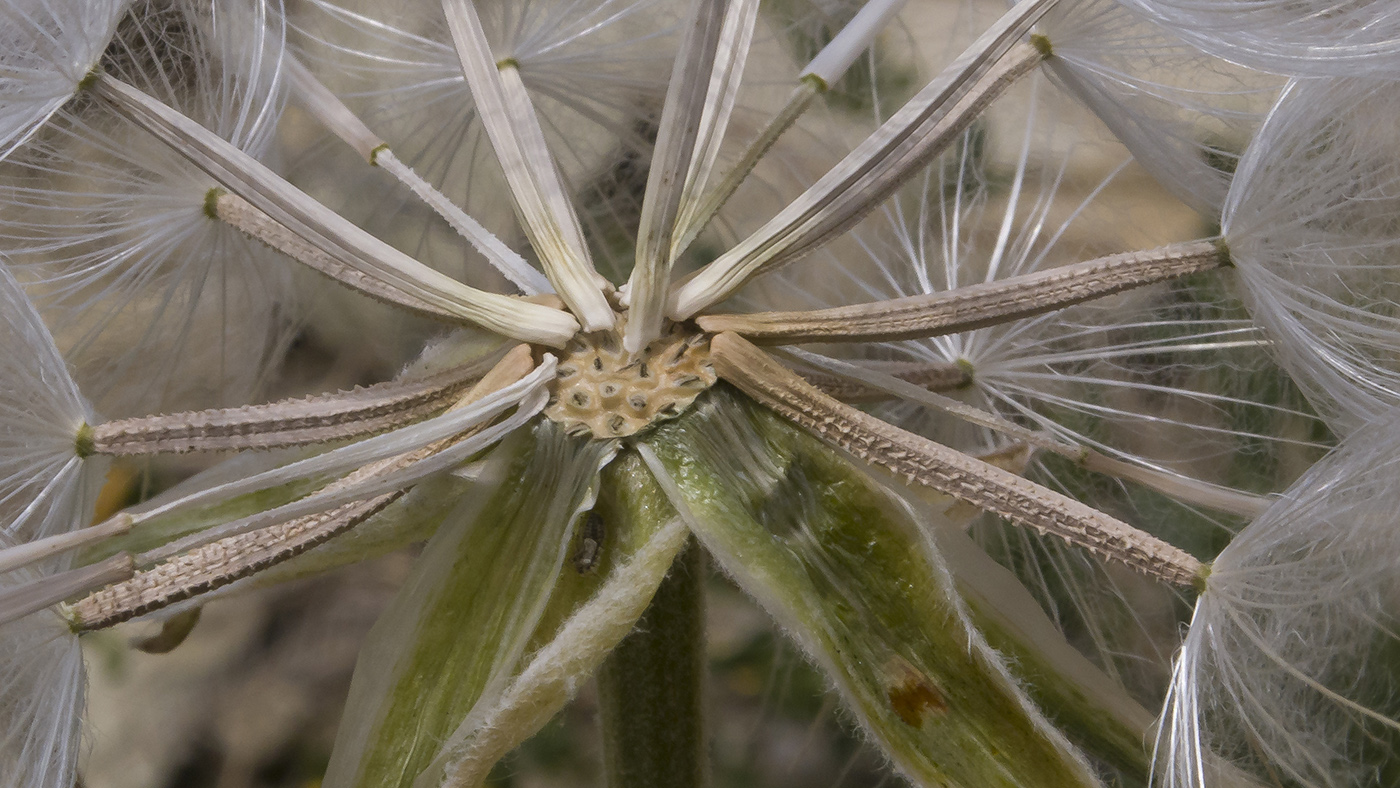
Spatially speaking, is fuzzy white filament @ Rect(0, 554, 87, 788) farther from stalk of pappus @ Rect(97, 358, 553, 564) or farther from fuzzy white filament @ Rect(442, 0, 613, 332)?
fuzzy white filament @ Rect(442, 0, 613, 332)

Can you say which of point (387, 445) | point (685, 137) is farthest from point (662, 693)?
point (685, 137)

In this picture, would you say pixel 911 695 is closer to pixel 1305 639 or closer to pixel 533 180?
pixel 1305 639

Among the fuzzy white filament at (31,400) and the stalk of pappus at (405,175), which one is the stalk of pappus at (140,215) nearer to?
the stalk of pappus at (405,175)

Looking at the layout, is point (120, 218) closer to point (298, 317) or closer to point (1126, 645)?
point (298, 317)

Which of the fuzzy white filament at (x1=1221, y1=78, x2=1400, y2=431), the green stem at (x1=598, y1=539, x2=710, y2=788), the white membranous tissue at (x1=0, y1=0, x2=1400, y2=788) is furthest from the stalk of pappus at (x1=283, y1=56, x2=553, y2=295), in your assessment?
the fuzzy white filament at (x1=1221, y1=78, x2=1400, y2=431)

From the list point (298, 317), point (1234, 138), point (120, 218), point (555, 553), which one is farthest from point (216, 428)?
point (1234, 138)
